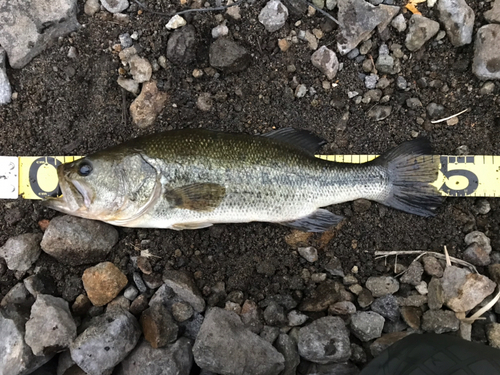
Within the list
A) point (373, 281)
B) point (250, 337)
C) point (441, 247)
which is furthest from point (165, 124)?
point (441, 247)

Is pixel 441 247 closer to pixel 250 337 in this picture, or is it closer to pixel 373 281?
pixel 373 281

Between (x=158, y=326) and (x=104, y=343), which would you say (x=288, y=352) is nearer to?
(x=158, y=326)

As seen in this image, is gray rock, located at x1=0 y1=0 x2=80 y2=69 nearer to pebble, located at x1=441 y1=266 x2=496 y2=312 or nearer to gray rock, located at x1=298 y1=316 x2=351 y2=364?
gray rock, located at x1=298 y1=316 x2=351 y2=364

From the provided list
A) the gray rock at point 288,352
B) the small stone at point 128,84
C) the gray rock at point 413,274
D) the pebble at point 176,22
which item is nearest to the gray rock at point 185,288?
the gray rock at point 288,352

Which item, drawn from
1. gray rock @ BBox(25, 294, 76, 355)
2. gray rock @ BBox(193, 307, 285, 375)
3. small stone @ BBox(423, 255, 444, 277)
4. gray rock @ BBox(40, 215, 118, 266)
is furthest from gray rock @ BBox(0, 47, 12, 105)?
small stone @ BBox(423, 255, 444, 277)

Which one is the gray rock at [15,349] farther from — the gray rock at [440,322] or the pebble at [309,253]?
the gray rock at [440,322]
